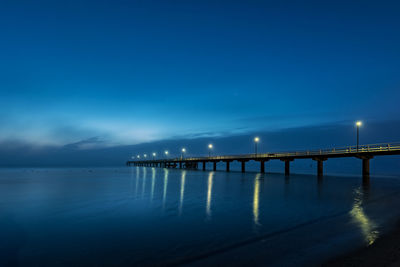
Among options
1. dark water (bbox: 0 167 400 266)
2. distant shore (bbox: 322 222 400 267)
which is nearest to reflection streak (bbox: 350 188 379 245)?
dark water (bbox: 0 167 400 266)

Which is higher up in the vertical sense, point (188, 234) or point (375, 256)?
point (375, 256)

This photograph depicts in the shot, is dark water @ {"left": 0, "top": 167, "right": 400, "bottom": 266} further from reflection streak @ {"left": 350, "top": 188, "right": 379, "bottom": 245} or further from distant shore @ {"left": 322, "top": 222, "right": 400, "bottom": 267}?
distant shore @ {"left": 322, "top": 222, "right": 400, "bottom": 267}

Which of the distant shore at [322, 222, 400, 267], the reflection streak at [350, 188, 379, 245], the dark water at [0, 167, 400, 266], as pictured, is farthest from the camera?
the reflection streak at [350, 188, 379, 245]

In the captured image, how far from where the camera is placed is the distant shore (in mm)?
5852

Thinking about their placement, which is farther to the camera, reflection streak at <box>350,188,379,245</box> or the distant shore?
reflection streak at <box>350,188,379,245</box>

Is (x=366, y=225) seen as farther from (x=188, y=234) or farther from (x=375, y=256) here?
(x=188, y=234)

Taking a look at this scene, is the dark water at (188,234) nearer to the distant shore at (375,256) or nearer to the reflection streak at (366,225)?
the reflection streak at (366,225)

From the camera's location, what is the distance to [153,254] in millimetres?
7848

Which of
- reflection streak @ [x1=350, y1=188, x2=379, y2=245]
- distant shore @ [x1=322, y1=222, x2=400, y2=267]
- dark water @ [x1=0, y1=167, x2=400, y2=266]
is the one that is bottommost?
dark water @ [x1=0, y1=167, x2=400, y2=266]

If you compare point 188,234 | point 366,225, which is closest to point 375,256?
point 366,225

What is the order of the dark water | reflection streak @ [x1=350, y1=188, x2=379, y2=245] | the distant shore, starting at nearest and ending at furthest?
the distant shore
the dark water
reflection streak @ [x1=350, y1=188, x2=379, y2=245]

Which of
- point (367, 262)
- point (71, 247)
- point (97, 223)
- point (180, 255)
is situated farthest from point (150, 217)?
point (367, 262)

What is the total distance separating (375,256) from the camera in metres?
6.30

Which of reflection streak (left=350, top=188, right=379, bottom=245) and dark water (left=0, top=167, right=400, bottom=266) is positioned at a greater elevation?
reflection streak (left=350, top=188, right=379, bottom=245)
